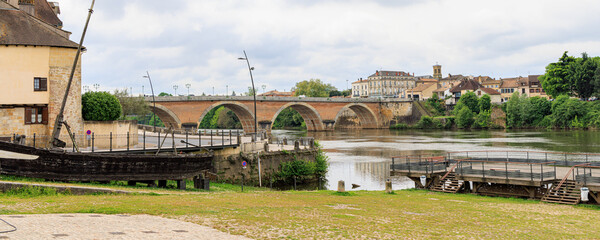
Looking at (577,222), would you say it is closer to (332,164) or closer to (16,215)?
(16,215)

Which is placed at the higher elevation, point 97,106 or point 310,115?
point 310,115

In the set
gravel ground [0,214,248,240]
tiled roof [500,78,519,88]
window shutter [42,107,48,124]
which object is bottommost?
gravel ground [0,214,248,240]

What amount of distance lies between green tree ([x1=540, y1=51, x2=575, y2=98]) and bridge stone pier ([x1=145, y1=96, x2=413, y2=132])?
28.4m

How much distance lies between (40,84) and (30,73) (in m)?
0.67

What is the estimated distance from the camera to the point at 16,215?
11.4 metres

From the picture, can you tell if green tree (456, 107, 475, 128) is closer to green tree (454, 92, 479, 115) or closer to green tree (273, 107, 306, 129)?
green tree (454, 92, 479, 115)

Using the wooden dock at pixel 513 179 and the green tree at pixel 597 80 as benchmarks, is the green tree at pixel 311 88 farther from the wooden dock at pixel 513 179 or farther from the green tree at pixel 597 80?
the wooden dock at pixel 513 179

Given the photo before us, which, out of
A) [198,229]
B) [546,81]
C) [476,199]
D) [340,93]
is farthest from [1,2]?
[340,93]

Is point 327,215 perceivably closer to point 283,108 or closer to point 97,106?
point 97,106

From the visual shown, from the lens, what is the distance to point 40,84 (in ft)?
84.6

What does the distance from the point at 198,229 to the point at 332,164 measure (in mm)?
32038

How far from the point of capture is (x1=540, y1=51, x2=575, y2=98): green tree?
99.2 m

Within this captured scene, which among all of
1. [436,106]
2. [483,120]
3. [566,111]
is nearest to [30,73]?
[566,111]

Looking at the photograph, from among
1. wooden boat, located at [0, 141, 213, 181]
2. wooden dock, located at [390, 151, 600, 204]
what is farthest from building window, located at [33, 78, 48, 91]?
wooden dock, located at [390, 151, 600, 204]
